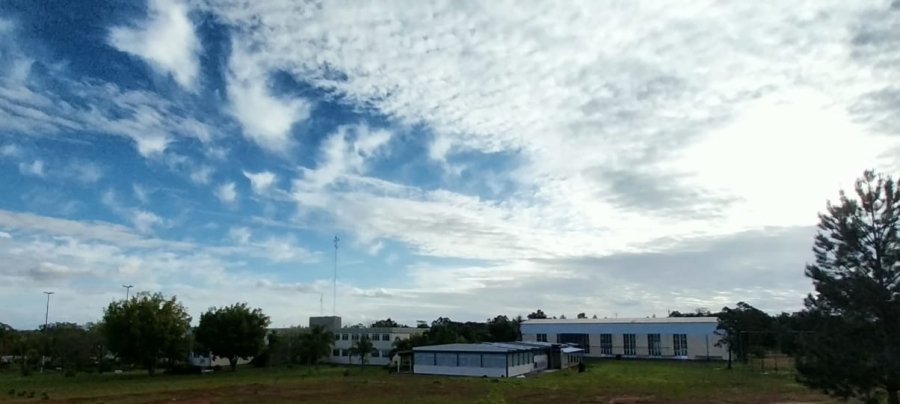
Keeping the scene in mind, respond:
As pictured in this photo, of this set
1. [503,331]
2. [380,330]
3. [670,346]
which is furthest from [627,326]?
[380,330]

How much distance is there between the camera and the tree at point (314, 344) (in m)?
73.5

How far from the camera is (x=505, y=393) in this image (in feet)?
128

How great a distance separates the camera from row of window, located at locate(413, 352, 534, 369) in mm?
56156

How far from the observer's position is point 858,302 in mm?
23234

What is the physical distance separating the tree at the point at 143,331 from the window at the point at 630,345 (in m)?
58.9

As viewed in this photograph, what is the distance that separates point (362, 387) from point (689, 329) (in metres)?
56.1

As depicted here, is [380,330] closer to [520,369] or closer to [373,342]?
[373,342]

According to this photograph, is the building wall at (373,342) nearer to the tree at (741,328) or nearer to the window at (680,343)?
the window at (680,343)

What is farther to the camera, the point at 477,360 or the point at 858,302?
the point at 477,360

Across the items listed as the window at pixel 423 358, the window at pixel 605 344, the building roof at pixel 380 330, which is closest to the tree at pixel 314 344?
the building roof at pixel 380 330

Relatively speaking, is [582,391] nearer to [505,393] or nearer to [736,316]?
[505,393]

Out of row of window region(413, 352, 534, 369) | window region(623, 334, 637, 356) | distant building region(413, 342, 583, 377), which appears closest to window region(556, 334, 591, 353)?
window region(623, 334, 637, 356)

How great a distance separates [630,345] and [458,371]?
133 ft

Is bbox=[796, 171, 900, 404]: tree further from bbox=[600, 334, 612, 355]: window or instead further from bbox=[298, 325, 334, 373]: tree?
bbox=[600, 334, 612, 355]: window
